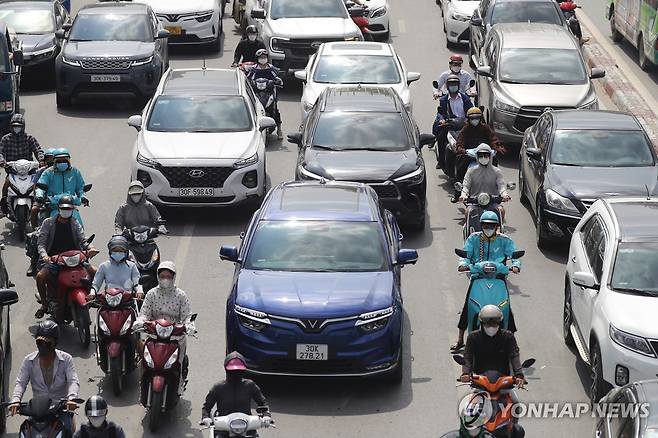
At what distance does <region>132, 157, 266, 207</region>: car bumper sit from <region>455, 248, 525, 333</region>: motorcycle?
249 inches

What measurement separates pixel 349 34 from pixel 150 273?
1404cm

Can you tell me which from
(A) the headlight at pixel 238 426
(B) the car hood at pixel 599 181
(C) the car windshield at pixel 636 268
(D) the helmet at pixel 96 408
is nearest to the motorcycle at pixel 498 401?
(A) the headlight at pixel 238 426

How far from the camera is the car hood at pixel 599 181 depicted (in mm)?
19547

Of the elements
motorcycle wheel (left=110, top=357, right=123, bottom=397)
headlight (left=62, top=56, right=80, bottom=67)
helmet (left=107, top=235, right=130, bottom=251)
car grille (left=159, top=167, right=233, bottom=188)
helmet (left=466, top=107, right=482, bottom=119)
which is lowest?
headlight (left=62, top=56, right=80, bottom=67)

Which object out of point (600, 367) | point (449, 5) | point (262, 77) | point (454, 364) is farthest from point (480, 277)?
point (449, 5)

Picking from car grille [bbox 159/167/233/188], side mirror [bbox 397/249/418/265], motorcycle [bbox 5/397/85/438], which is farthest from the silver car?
motorcycle [bbox 5/397/85/438]

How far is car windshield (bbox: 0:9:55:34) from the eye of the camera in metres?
30.7

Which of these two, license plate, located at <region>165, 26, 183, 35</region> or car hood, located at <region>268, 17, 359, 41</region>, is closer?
car hood, located at <region>268, 17, 359, 41</region>

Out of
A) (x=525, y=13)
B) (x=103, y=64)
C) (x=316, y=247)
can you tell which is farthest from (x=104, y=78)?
(x=316, y=247)

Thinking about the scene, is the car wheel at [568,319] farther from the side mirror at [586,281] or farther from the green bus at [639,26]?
the green bus at [639,26]

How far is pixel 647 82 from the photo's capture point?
31.0 m

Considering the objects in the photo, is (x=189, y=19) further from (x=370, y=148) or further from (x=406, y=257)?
(x=406, y=257)

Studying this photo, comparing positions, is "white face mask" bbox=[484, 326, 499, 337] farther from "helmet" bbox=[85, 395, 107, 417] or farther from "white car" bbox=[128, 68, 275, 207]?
"white car" bbox=[128, 68, 275, 207]

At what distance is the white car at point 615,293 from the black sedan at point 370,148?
13.2 ft
